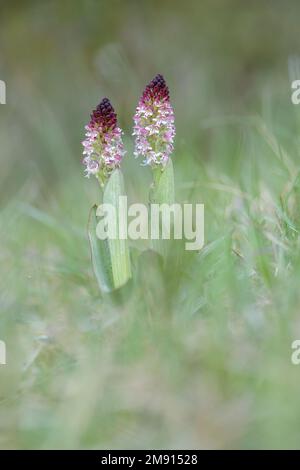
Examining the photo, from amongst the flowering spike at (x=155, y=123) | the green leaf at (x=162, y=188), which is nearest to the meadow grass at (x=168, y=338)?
the green leaf at (x=162, y=188)

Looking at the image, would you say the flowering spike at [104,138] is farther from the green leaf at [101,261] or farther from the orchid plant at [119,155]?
the green leaf at [101,261]

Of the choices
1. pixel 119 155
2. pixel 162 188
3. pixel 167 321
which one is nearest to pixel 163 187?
pixel 162 188

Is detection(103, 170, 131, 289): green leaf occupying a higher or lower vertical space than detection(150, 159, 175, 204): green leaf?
lower

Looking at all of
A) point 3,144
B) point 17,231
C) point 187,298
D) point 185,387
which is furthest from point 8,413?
point 3,144

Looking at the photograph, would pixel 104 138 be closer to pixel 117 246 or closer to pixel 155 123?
pixel 155 123

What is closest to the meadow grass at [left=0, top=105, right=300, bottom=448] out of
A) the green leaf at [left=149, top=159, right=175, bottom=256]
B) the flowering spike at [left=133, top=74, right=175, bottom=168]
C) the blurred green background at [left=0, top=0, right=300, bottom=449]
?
the blurred green background at [left=0, top=0, right=300, bottom=449]

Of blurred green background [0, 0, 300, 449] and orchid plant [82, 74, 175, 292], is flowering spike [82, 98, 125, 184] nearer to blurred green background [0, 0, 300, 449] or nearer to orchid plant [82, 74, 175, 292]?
orchid plant [82, 74, 175, 292]
